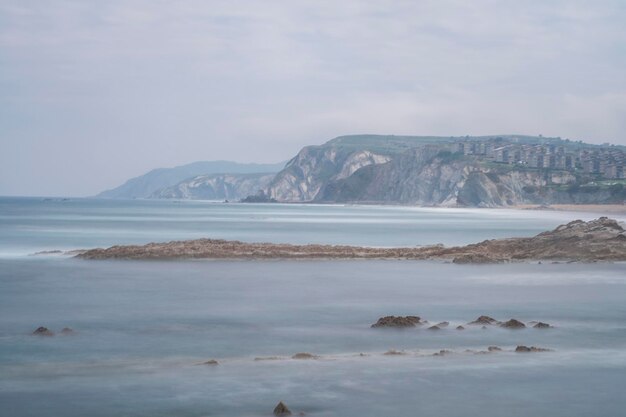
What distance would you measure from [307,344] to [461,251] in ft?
83.6

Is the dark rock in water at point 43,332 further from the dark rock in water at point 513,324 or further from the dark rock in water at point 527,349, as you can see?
the dark rock in water at point 513,324

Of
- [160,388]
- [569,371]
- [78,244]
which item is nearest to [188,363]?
[160,388]

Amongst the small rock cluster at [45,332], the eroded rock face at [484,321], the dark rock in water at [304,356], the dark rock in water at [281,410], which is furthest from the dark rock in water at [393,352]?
the small rock cluster at [45,332]

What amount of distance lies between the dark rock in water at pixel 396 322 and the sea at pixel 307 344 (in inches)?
13.5

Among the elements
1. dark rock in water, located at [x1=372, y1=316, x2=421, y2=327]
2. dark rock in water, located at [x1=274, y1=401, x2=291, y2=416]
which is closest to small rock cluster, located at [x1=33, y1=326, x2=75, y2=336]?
dark rock in water, located at [x1=372, y1=316, x2=421, y2=327]

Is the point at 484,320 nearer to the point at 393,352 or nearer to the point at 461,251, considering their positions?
the point at 393,352

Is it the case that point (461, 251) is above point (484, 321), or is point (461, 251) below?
above

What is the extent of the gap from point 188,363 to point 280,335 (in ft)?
12.3

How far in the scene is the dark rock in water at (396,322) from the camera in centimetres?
2106

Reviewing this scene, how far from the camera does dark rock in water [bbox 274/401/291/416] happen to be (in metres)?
12.8

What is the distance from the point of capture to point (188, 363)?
16516mm

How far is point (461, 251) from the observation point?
4306 cm

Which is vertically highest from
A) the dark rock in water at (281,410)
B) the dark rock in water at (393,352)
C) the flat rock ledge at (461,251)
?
the flat rock ledge at (461,251)

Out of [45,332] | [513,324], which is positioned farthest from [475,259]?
[45,332]
